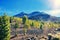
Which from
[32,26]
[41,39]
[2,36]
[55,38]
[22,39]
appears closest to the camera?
[55,38]

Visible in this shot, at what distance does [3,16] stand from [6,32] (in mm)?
7217

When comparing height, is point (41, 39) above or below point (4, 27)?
below

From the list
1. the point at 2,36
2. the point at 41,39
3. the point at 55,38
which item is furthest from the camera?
the point at 41,39

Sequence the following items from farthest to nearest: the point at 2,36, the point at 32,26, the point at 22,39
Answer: the point at 32,26 < the point at 22,39 < the point at 2,36

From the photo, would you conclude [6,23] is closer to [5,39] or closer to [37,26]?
[5,39]

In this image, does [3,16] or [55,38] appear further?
[3,16]

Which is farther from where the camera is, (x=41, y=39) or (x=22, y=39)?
(x=22, y=39)

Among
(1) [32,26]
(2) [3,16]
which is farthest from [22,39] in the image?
(1) [32,26]

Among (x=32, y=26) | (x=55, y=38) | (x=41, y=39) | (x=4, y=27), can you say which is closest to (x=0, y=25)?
(x=4, y=27)

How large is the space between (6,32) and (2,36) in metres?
2.49

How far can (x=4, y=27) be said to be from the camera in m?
69.8

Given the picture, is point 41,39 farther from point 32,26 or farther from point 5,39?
point 32,26

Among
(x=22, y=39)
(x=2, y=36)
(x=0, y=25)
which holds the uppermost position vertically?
Answer: (x=0, y=25)

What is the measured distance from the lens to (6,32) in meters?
69.8
